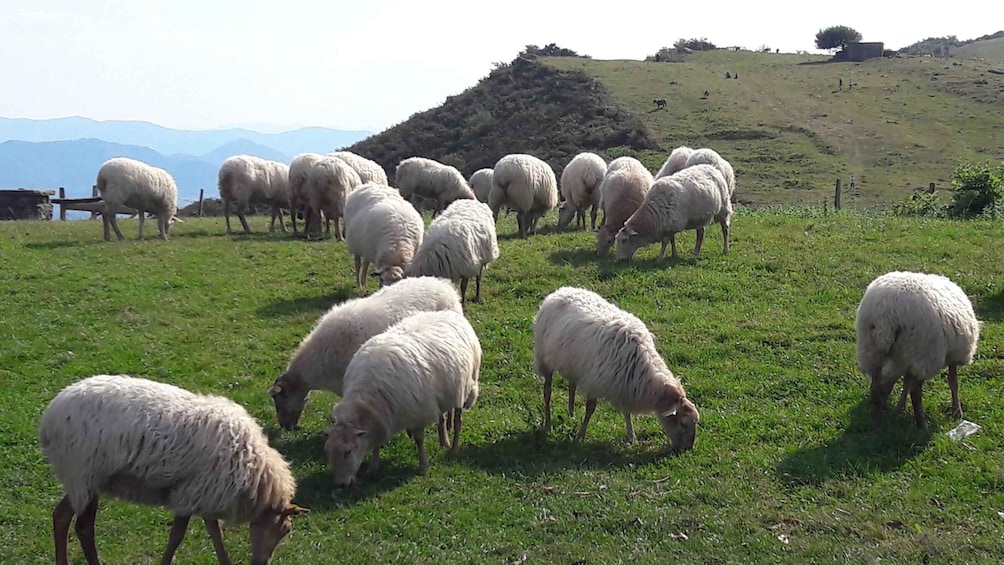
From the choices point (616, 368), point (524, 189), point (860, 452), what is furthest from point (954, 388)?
point (524, 189)

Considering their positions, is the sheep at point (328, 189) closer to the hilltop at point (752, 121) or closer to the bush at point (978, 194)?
the bush at point (978, 194)

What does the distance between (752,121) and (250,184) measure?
38097 mm

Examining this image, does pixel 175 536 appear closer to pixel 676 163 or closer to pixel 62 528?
pixel 62 528

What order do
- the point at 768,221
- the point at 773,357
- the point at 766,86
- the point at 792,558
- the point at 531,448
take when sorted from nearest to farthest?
the point at 792,558 → the point at 531,448 → the point at 773,357 → the point at 768,221 → the point at 766,86

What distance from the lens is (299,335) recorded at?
12750 mm

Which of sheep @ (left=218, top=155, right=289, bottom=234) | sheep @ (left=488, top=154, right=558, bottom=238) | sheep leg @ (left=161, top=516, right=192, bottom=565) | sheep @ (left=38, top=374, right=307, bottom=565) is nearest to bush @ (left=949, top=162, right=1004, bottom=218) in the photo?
sheep @ (left=488, top=154, right=558, bottom=238)

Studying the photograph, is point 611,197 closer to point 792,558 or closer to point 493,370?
point 493,370

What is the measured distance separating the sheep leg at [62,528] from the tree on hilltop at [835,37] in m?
101

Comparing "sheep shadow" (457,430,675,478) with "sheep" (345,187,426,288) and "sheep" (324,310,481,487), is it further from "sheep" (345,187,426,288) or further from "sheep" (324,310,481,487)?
"sheep" (345,187,426,288)

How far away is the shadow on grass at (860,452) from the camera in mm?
8039

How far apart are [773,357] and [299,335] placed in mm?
6967

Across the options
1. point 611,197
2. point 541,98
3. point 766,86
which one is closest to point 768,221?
point 611,197

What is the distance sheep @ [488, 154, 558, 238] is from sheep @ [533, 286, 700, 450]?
1091 centimetres

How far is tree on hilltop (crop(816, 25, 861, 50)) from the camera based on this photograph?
95312mm
